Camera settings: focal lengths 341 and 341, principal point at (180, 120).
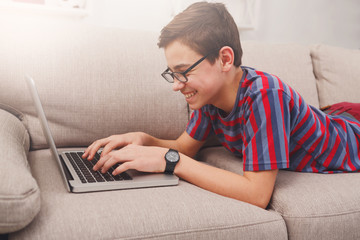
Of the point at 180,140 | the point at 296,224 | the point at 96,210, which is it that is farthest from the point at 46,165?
the point at 296,224

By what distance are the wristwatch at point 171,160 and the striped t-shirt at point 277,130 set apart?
199 mm

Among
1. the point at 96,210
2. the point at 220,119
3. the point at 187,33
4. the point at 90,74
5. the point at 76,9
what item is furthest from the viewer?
the point at 76,9

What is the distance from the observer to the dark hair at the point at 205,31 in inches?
41.4

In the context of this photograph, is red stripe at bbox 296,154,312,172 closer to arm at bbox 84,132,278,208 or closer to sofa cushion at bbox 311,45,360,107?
arm at bbox 84,132,278,208

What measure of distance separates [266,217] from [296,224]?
0.09 metres

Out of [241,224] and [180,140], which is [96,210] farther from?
[180,140]

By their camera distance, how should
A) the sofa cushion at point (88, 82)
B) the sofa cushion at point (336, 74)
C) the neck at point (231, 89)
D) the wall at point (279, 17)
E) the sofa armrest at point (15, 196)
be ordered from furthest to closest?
the wall at point (279, 17), the sofa cushion at point (336, 74), the sofa cushion at point (88, 82), the neck at point (231, 89), the sofa armrest at point (15, 196)

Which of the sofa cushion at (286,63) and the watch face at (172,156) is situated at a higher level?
the sofa cushion at (286,63)

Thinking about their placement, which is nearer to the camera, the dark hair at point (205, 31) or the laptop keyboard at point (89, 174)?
the laptop keyboard at point (89, 174)

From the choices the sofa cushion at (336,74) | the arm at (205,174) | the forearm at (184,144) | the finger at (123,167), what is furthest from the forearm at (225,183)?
the sofa cushion at (336,74)

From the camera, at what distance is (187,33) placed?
1050mm

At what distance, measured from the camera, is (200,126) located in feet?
4.39

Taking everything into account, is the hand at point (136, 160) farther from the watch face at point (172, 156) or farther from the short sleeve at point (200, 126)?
the short sleeve at point (200, 126)

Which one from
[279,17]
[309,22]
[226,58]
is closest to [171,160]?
[226,58]
